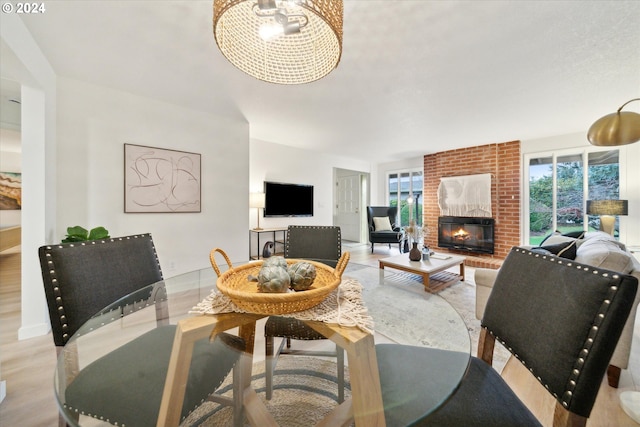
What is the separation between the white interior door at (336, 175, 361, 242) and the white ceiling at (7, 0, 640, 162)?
3268 millimetres

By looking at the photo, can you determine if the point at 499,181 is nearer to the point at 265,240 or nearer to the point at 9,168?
the point at 265,240

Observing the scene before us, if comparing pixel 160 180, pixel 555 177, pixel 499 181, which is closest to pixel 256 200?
pixel 160 180

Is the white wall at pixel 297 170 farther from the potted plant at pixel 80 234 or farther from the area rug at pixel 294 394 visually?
the area rug at pixel 294 394

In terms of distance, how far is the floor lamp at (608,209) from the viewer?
3047 mm

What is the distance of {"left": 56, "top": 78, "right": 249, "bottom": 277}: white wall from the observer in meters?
2.36

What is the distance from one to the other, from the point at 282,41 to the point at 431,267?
275 centimetres

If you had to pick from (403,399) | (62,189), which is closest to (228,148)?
(62,189)

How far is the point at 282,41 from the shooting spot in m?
1.12

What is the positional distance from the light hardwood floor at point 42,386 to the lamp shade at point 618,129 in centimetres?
149

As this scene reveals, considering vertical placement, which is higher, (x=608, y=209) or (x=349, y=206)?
(x=349, y=206)

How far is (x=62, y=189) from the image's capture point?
231 centimetres

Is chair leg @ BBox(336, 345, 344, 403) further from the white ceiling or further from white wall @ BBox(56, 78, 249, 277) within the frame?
white wall @ BBox(56, 78, 249, 277)

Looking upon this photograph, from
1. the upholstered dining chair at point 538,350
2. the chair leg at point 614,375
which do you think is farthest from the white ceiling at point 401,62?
the chair leg at point 614,375

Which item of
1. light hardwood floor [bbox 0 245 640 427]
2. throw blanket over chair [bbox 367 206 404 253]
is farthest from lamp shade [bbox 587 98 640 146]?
throw blanket over chair [bbox 367 206 404 253]
